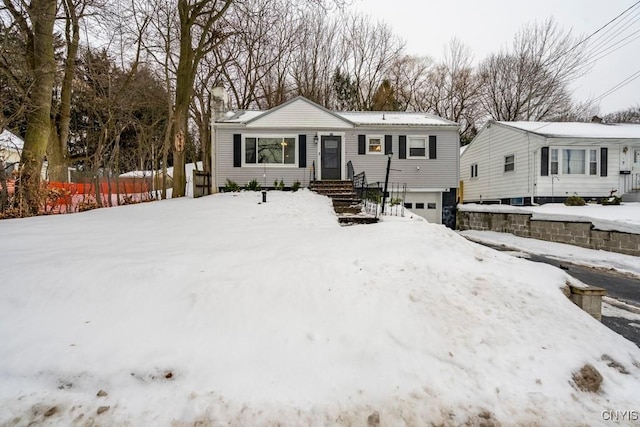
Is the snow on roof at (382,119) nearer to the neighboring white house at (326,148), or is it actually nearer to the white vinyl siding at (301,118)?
the neighboring white house at (326,148)

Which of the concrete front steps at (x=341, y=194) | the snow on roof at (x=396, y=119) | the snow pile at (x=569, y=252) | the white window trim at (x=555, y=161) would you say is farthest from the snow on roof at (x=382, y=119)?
the snow pile at (x=569, y=252)

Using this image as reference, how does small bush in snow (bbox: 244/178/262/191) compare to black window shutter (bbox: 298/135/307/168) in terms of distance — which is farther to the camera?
black window shutter (bbox: 298/135/307/168)

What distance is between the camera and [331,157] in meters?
14.6

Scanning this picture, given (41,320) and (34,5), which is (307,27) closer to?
(34,5)

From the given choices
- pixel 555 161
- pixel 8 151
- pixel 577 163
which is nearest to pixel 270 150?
pixel 8 151

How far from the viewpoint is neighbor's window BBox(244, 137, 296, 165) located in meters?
14.3

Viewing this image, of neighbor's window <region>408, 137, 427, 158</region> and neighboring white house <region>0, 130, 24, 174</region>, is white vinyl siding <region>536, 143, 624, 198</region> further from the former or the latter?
neighboring white house <region>0, 130, 24, 174</region>

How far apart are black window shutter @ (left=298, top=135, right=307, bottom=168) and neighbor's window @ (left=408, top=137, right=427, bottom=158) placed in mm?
4925

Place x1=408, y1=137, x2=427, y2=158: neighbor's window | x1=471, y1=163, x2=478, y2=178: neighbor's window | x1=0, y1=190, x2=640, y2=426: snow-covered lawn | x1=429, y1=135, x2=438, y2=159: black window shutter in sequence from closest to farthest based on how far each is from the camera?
x1=0, y1=190, x2=640, y2=426: snow-covered lawn, x1=429, y1=135, x2=438, y2=159: black window shutter, x1=408, y1=137, x2=427, y2=158: neighbor's window, x1=471, y1=163, x2=478, y2=178: neighbor's window

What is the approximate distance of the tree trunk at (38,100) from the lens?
8180mm

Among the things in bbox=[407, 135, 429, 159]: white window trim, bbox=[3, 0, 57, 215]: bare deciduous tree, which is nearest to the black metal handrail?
bbox=[407, 135, 429, 159]: white window trim

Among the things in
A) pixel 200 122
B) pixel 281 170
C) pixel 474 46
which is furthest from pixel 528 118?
pixel 200 122

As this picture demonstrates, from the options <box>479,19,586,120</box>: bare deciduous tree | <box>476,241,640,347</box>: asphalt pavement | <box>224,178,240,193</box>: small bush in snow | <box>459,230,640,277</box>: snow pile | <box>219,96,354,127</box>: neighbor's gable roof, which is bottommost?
<box>476,241,640,347</box>: asphalt pavement

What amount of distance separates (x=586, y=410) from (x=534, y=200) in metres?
14.7
